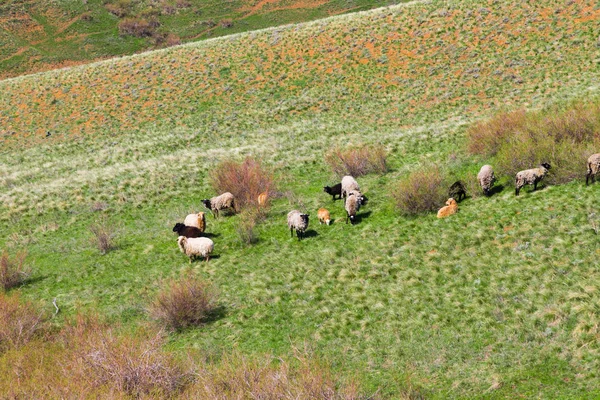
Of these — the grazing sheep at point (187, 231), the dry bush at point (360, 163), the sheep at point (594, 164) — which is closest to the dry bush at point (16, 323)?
the grazing sheep at point (187, 231)

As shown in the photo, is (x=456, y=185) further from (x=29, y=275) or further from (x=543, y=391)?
(x=29, y=275)

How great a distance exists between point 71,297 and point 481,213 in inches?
585

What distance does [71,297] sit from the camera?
16.9 meters

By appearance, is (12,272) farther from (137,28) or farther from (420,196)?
(137,28)

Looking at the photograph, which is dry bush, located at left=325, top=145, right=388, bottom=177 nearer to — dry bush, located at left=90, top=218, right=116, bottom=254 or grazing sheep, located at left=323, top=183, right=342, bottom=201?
grazing sheep, located at left=323, top=183, right=342, bottom=201

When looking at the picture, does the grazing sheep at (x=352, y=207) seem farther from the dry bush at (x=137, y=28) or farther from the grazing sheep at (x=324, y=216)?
the dry bush at (x=137, y=28)

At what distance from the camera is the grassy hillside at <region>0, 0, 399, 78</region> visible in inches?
3167

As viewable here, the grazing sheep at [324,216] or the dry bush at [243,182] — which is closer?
the grazing sheep at [324,216]

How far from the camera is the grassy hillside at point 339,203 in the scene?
12164 millimetres

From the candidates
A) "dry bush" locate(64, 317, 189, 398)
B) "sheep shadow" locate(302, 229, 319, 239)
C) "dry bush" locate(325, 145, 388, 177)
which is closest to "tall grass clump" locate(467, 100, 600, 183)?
"dry bush" locate(325, 145, 388, 177)

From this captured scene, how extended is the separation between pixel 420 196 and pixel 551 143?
19.3 feet

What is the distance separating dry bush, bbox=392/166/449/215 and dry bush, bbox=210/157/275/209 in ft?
22.5

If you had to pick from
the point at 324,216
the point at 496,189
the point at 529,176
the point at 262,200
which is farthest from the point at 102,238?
the point at 529,176

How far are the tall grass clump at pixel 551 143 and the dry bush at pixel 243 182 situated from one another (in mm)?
10670
